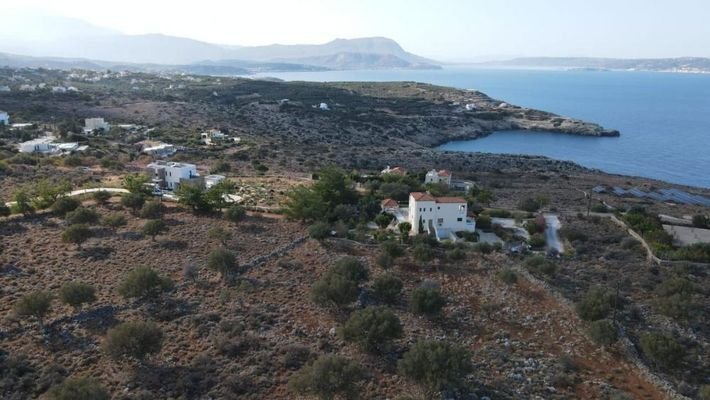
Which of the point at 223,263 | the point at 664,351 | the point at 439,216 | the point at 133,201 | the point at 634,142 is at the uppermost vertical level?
the point at 133,201

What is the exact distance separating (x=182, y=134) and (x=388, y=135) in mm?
34212

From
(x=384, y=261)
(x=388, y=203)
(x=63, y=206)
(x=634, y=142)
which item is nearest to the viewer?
(x=384, y=261)

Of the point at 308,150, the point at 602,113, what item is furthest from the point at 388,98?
the point at 308,150

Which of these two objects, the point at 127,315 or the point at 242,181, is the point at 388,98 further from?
the point at 127,315

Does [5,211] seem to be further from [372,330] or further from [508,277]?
[508,277]

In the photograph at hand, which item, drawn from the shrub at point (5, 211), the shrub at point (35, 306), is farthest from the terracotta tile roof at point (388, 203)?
the shrub at point (5, 211)

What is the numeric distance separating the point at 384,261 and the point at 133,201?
50.7 ft

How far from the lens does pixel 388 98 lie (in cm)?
12525

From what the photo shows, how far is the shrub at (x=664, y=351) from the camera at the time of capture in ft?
55.9

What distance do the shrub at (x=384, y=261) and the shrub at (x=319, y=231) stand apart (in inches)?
151

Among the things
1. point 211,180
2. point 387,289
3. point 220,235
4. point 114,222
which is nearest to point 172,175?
point 211,180

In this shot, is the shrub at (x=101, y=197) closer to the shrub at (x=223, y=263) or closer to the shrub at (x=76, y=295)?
the shrub at (x=223, y=263)

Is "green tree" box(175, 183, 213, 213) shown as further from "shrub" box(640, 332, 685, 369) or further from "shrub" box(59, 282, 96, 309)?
"shrub" box(640, 332, 685, 369)

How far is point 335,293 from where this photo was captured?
65.4 ft
